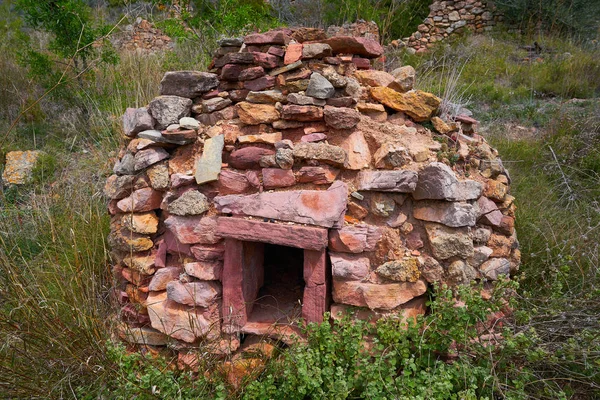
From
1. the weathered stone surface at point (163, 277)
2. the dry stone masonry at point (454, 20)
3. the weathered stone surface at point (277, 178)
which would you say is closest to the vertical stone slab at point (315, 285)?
the weathered stone surface at point (277, 178)

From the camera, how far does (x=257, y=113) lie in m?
2.99

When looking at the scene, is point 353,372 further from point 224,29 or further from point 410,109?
point 224,29

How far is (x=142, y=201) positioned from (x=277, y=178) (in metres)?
1.04

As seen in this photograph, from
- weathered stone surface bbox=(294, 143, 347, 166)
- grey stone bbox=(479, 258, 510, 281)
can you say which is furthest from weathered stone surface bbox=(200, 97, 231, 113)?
grey stone bbox=(479, 258, 510, 281)

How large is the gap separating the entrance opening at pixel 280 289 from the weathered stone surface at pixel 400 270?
1.94ft

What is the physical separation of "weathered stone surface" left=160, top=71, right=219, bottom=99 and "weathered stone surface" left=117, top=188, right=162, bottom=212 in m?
0.79

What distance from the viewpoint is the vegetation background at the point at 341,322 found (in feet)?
7.80

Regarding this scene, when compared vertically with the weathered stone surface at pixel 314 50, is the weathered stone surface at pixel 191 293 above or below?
below

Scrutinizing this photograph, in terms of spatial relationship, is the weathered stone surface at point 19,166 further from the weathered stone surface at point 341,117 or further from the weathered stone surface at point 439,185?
the weathered stone surface at point 439,185

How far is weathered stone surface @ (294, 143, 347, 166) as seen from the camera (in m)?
2.78

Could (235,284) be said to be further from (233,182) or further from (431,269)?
(431,269)

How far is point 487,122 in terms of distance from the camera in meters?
6.29

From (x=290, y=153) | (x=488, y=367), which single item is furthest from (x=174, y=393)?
(x=488, y=367)

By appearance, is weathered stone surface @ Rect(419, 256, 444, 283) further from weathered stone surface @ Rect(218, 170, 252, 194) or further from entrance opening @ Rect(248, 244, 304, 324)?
weathered stone surface @ Rect(218, 170, 252, 194)
